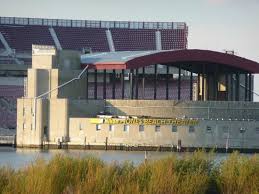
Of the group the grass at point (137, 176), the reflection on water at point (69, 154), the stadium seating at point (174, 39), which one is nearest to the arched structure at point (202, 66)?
the reflection on water at point (69, 154)

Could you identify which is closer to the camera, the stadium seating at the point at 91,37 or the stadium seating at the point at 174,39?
the stadium seating at the point at 91,37

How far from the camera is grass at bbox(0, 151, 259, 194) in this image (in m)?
51.7

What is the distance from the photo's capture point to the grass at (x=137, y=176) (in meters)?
51.7

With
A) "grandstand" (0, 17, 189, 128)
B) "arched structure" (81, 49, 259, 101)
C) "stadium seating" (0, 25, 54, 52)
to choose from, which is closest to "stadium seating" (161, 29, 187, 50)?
"grandstand" (0, 17, 189, 128)

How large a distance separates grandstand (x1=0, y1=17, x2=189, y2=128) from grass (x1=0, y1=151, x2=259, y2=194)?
11478 centimetres

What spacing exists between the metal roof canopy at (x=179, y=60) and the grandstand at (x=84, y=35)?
41.9 metres

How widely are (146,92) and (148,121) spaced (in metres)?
36.3

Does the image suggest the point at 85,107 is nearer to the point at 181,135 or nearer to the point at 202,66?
the point at 181,135

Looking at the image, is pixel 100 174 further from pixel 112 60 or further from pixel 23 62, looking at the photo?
pixel 23 62

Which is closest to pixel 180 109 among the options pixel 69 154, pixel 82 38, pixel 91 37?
pixel 69 154

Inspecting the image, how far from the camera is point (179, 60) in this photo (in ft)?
412

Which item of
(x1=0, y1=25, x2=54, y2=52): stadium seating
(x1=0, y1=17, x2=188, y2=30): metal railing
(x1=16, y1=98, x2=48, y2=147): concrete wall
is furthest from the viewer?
(x1=0, y1=17, x2=188, y2=30): metal railing

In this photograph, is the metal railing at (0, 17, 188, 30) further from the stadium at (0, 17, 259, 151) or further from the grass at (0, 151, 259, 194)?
the grass at (0, 151, 259, 194)

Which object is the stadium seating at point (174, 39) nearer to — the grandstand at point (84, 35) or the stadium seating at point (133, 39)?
the grandstand at point (84, 35)
